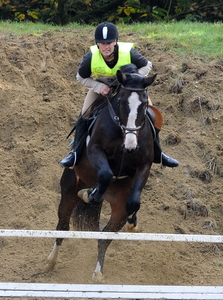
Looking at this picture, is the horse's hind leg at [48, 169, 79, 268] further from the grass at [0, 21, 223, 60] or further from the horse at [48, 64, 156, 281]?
the grass at [0, 21, 223, 60]

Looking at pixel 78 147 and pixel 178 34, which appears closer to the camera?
pixel 78 147

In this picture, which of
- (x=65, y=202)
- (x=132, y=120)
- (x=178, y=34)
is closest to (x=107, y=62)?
(x=132, y=120)

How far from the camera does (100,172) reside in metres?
6.11

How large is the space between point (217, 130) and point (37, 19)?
27.6 ft

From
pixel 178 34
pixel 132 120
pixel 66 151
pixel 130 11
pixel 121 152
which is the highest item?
pixel 132 120

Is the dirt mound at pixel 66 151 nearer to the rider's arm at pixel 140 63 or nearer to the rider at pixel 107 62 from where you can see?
the rider at pixel 107 62

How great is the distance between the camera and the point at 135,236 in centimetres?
578

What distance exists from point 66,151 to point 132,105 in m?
4.11

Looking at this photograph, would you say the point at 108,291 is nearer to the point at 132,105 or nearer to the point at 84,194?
the point at 84,194

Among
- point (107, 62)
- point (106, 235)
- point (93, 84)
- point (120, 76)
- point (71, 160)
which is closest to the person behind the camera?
point (106, 235)

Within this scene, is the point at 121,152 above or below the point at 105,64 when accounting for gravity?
below

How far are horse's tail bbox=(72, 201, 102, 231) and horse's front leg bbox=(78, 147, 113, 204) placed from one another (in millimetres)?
1257

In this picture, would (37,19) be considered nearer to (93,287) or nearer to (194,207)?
(194,207)

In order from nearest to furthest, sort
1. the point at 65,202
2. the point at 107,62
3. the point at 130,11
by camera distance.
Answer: the point at 107,62 → the point at 65,202 → the point at 130,11
